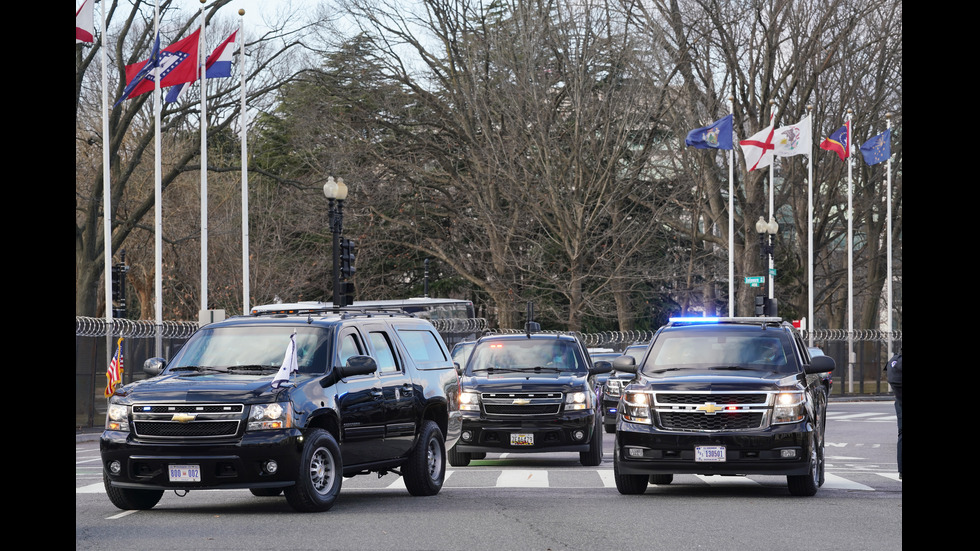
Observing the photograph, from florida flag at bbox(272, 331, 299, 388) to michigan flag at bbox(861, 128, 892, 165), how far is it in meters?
38.4

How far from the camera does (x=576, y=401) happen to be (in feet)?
63.3

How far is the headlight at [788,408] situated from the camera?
46.9 ft

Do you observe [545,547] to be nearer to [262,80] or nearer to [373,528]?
[373,528]

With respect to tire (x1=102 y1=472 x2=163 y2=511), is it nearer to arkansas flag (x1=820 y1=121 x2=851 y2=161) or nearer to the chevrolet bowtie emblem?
the chevrolet bowtie emblem

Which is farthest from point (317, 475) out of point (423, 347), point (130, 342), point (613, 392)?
point (130, 342)

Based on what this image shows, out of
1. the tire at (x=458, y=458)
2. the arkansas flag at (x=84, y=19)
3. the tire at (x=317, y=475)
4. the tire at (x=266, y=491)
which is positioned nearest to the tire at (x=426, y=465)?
the tire at (x=317, y=475)

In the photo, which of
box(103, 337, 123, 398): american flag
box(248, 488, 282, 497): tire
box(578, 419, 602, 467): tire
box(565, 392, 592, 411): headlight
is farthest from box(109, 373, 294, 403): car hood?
box(103, 337, 123, 398): american flag

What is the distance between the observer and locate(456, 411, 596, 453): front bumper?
19.2 metres

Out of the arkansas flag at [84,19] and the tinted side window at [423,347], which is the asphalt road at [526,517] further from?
the arkansas flag at [84,19]

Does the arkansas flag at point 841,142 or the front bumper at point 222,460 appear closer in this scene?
the front bumper at point 222,460

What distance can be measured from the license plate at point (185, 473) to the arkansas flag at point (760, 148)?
3537cm

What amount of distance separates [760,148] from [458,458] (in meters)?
27.9
